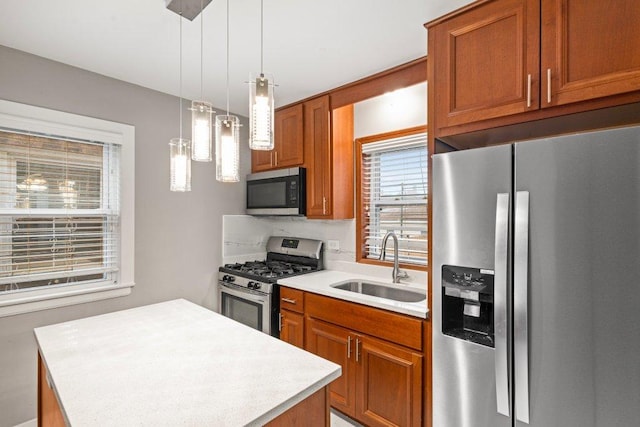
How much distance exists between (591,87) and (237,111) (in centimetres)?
277

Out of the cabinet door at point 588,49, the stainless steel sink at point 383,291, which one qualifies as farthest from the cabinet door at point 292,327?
the cabinet door at point 588,49

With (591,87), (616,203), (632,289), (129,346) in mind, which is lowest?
(129,346)

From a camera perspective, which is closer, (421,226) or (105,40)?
(105,40)

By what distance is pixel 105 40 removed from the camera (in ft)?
6.24

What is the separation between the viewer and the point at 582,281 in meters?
1.13

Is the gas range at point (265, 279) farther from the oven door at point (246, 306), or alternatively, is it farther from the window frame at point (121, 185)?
the window frame at point (121, 185)

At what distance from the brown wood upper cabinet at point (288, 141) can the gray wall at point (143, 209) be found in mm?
453

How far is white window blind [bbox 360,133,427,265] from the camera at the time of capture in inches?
97.7

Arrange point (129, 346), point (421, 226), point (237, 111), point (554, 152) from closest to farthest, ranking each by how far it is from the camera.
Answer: point (554, 152) < point (129, 346) < point (421, 226) < point (237, 111)

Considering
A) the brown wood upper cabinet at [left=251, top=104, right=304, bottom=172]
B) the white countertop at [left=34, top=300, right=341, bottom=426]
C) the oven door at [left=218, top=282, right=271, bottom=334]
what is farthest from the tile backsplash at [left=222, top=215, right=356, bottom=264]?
the white countertop at [left=34, top=300, right=341, bottom=426]

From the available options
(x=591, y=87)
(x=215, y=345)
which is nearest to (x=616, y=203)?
(x=591, y=87)

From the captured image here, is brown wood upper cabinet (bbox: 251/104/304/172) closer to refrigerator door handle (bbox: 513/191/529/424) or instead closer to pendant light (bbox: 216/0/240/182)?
pendant light (bbox: 216/0/240/182)

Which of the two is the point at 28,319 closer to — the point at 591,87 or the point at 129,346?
the point at 129,346

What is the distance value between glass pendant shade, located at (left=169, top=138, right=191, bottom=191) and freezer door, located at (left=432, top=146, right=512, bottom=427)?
1.17m
